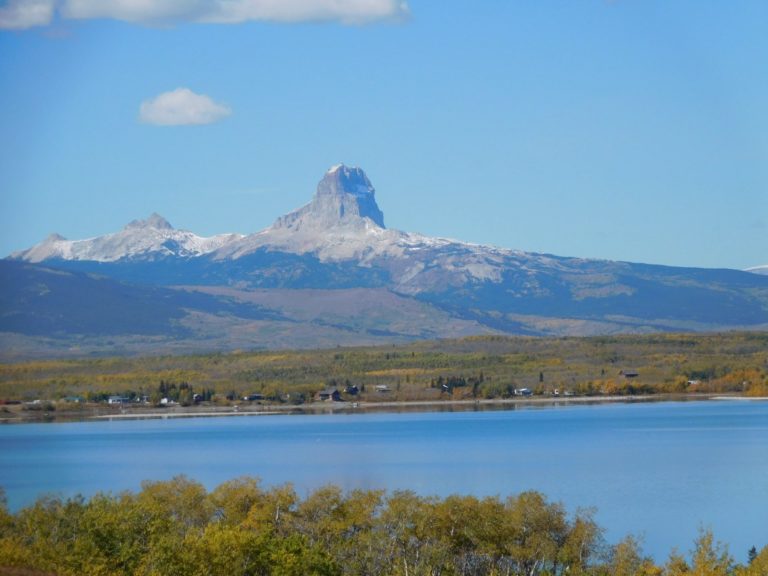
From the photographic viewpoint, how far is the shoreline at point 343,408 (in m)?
103

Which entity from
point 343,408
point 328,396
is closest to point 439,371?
point 328,396

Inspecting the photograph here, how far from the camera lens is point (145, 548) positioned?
28438mm

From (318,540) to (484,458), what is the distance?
96.3 ft

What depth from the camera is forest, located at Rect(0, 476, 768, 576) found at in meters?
27.0

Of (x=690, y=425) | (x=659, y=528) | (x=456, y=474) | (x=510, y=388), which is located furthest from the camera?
(x=510, y=388)

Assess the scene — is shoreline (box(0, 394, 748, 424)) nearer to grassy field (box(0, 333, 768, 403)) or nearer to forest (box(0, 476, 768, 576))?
grassy field (box(0, 333, 768, 403))

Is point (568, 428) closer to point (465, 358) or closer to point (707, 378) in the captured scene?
point (707, 378)

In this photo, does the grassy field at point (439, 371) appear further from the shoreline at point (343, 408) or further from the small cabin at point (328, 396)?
the shoreline at point (343, 408)

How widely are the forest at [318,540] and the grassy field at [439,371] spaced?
258 ft

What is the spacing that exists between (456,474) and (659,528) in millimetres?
14430

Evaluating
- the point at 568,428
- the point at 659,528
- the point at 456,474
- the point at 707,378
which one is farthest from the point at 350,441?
the point at 707,378

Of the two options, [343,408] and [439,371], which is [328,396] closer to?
[343,408]

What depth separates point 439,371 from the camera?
128 meters

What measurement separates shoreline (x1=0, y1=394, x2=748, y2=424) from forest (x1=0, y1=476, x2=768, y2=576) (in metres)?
68.7
